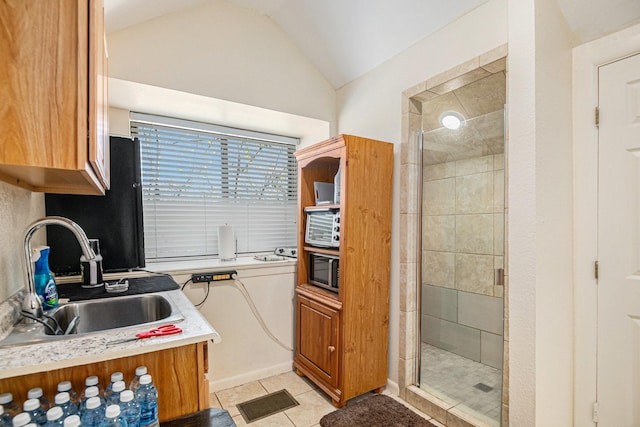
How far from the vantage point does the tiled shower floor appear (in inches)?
72.2

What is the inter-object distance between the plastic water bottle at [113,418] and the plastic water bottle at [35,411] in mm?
171

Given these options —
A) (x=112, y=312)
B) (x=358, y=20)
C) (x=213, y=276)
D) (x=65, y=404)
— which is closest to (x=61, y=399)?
(x=65, y=404)

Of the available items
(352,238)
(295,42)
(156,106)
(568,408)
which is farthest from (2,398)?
(295,42)

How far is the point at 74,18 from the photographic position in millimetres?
786

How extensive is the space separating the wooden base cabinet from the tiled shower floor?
1643 millimetres

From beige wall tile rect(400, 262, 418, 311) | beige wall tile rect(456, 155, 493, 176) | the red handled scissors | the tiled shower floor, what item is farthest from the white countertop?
beige wall tile rect(456, 155, 493, 176)

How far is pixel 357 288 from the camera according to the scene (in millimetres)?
2152

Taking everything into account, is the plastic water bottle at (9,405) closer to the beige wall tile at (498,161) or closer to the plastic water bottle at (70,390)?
the plastic water bottle at (70,390)

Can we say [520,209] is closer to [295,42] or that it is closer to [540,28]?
[540,28]

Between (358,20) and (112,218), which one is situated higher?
(358,20)

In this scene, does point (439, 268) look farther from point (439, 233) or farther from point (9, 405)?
point (9, 405)

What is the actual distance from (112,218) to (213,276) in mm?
789

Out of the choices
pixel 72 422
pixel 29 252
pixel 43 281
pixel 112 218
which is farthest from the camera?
pixel 112 218

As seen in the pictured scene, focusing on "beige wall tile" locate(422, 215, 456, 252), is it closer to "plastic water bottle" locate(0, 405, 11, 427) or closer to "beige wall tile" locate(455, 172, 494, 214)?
"beige wall tile" locate(455, 172, 494, 214)
